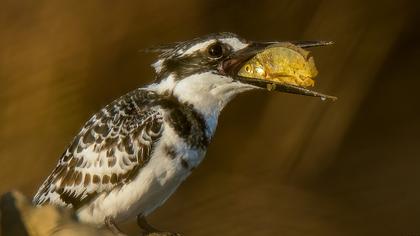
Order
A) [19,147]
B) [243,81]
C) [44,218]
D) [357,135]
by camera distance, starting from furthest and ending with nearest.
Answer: [357,135]
[19,147]
[243,81]
[44,218]

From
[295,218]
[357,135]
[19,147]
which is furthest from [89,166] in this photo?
[357,135]

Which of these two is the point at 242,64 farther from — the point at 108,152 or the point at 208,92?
the point at 108,152

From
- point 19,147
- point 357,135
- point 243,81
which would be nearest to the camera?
point 243,81

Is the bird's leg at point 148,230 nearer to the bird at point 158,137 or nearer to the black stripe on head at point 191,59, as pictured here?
the bird at point 158,137

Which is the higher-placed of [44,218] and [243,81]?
[243,81]

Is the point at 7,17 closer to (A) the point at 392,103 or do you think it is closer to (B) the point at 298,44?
(B) the point at 298,44

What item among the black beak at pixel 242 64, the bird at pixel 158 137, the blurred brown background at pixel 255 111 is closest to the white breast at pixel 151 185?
the bird at pixel 158 137

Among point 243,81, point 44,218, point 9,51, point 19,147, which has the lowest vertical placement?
point 19,147
